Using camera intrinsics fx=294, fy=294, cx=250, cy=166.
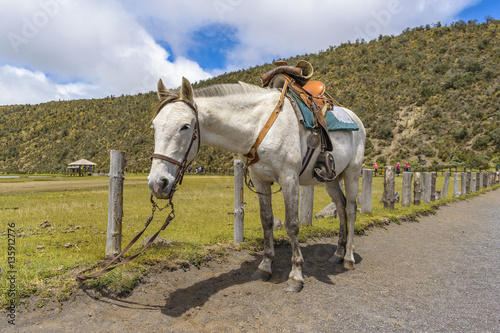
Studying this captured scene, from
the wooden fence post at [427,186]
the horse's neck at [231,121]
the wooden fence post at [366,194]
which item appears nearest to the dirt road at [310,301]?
the horse's neck at [231,121]

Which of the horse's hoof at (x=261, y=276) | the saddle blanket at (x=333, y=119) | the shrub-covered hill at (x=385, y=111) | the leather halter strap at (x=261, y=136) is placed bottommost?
the horse's hoof at (x=261, y=276)

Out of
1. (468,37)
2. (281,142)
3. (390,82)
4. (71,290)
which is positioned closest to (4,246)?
(71,290)

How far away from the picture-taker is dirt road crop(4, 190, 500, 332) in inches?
119

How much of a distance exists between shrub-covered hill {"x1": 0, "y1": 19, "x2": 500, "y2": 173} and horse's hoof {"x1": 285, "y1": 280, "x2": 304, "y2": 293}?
40.9m

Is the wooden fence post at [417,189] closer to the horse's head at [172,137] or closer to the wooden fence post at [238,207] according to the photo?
the wooden fence post at [238,207]

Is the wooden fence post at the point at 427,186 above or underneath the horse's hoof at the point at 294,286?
above

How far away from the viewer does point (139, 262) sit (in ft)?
13.9

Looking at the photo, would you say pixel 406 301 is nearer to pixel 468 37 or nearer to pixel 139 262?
pixel 139 262

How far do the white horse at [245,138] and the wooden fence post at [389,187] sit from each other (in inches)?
250

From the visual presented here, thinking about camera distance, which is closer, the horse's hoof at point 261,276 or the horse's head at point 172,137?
the horse's head at point 172,137

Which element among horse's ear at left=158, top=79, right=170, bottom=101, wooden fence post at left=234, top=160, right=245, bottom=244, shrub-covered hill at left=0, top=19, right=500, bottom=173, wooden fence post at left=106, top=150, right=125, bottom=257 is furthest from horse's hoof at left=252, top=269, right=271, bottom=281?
shrub-covered hill at left=0, top=19, right=500, bottom=173

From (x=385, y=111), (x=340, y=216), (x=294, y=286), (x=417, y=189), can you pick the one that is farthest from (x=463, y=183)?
(x=385, y=111)

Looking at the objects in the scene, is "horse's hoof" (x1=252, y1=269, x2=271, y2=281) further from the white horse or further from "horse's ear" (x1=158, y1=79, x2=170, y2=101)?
"horse's ear" (x1=158, y1=79, x2=170, y2=101)

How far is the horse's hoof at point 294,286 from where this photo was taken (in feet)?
12.8
